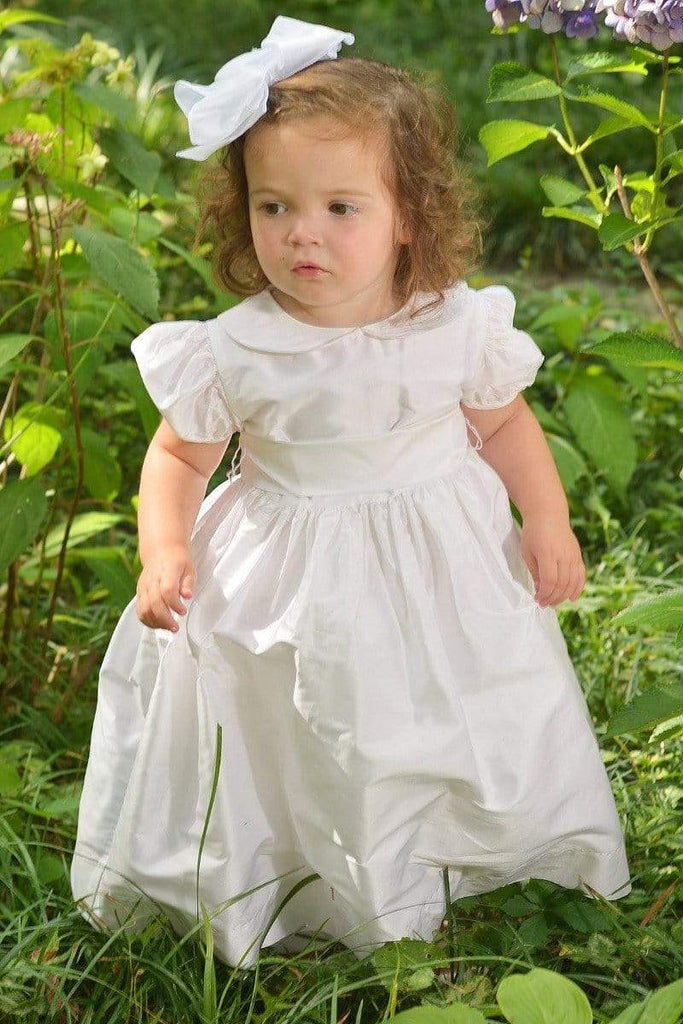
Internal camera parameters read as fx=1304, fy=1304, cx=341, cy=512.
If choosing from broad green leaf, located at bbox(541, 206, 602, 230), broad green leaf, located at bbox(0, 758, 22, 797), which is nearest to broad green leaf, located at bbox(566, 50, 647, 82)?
broad green leaf, located at bbox(541, 206, 602, 230)

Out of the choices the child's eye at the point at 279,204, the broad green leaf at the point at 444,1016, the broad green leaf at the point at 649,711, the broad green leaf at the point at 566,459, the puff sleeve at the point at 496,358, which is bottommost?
the broad green leaf at the point at 566,459

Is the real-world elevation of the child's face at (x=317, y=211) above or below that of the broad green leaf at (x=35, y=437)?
above

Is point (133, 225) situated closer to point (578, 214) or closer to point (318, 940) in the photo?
point (578, 214)

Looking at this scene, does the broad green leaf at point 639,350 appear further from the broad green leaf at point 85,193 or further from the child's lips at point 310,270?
the broad green leaf at point 85,193

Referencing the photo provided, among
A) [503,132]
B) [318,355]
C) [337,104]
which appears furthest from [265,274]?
[503,132]

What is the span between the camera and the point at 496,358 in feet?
5.27

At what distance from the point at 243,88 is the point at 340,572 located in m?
0.55

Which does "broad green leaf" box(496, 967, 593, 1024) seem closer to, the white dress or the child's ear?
the white dress

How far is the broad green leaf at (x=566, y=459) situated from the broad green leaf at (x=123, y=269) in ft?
3.45

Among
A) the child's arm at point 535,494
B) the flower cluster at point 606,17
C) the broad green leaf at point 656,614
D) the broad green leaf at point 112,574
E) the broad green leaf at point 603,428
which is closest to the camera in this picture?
the flower cluster at point 606,17

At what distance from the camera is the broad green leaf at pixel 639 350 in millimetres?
1417

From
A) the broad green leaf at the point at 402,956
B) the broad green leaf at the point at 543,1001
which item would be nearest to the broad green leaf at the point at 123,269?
the broad green leaf at the point at 402,956

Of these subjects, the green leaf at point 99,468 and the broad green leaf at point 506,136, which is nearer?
the broad green leaf at point 506,136

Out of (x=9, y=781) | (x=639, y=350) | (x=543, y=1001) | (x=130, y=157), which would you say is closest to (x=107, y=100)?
(x=130, y=157)
